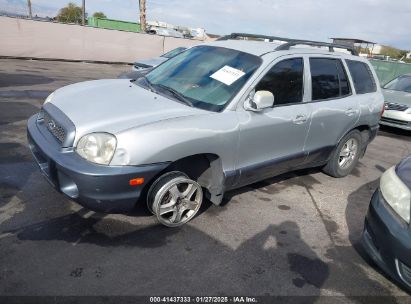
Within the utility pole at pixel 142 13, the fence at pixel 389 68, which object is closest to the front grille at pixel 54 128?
the fence at pixel 389 68

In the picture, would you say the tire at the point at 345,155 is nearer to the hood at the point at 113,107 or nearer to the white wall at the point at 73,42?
the hood at the point at 113,107

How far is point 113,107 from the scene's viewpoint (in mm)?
3445

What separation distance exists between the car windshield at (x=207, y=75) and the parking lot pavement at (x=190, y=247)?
1.25 metres

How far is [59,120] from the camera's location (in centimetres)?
335

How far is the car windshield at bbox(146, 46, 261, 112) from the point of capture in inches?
147

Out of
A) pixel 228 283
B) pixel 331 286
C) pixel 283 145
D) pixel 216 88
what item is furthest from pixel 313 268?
pixel 216 88

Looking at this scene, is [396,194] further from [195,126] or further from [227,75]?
[227,75]

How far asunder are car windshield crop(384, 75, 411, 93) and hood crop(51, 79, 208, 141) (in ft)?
29.1

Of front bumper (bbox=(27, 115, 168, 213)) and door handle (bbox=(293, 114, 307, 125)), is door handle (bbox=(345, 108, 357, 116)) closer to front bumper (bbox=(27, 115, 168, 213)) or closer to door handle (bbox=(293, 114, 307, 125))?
door handle (bbox=(293, 114, 307, 125))

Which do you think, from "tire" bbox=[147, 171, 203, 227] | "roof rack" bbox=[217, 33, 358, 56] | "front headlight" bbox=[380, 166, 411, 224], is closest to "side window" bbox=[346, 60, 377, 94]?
"roof rack" bbox=[217, 33, 358, 56]

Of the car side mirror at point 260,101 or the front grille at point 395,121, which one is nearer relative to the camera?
the car side mirror at point 260,101

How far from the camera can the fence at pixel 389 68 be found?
19.1 metres

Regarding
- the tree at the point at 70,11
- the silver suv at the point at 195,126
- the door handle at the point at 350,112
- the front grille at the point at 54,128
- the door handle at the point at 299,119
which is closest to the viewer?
the silver suv at the point at 195,126

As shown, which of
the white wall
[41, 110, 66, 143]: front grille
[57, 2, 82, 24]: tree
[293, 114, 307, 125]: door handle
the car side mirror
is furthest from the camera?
[57, 2, 82, 24]: tree
